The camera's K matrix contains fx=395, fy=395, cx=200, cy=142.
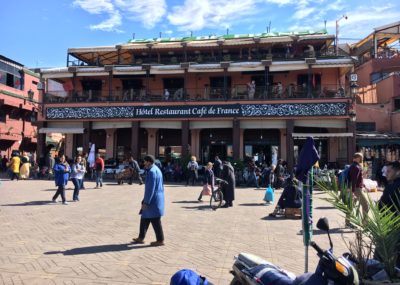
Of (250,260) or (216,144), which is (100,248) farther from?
(216,144)

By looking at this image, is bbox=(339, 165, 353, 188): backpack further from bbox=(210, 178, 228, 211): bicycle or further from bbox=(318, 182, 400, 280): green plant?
bbox=(210, 178, 228, 211): bicycle

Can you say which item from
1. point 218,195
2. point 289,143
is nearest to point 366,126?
point 289,143

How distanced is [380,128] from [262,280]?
31.1m

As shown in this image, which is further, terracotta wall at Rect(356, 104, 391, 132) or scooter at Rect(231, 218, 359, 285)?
terracotta wall at Rect(356, 104, 391, 132)

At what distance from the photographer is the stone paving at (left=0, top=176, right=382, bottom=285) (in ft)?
19.5

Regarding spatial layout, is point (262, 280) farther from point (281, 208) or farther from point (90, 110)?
point (90, 110)

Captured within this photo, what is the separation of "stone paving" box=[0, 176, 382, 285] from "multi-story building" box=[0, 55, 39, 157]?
2553 cm

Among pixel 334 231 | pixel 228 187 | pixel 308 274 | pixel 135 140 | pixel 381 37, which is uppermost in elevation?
pixel 381 37

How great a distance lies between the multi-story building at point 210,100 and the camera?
26.1 meters

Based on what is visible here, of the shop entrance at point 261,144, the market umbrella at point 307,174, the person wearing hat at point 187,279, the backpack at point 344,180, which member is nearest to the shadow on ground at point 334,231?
the backpack at point 344,180

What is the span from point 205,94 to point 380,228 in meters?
24.4

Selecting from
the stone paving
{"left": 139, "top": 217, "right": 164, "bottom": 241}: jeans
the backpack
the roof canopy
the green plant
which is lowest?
the stone paving

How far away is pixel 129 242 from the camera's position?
314 inches

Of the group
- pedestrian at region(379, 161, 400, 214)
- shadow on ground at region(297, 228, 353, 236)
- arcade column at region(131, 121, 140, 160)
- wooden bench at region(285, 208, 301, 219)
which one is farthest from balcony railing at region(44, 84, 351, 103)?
pedestrian at region(379, 161, 400, 214)
